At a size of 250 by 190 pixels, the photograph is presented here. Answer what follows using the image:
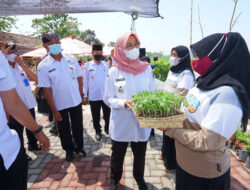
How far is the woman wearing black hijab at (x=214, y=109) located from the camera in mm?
1228

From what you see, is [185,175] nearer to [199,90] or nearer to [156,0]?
[199,90]

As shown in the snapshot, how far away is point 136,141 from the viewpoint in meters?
2.36

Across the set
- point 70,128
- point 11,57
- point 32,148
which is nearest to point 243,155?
point 70,128

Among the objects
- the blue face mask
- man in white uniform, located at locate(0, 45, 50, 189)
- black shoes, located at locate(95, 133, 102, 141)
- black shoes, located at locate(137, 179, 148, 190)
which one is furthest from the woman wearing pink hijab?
black shoes, located at locate(95, 133, 102, 141)

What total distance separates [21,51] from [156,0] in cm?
2826

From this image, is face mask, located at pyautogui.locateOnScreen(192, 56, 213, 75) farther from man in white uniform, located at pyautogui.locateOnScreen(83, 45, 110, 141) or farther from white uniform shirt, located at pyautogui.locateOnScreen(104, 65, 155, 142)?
man in white uniform, located at pyautogui.locateOnScreen(83, 45, 110, 141)

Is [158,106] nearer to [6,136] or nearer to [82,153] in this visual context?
[6,136]

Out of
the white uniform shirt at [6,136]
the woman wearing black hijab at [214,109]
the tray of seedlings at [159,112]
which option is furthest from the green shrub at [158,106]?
the white uniform shirt at [6,136]

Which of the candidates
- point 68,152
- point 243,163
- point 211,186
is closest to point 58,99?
point 68,152

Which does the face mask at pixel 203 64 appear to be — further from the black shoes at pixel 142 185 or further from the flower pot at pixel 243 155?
the flower pot at pixel 243 155

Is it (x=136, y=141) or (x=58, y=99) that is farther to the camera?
(x=58, y=99)

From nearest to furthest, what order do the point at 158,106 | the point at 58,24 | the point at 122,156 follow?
the point at 158,106, the point at 122,156, the point at 58,24

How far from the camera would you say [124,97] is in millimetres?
2285

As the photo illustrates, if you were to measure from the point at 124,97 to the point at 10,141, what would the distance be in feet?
4.54
